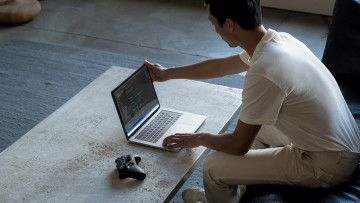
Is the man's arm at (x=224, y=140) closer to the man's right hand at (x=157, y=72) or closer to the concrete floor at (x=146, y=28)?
the man's right hand at (x=157, y=72)

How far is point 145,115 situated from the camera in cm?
217

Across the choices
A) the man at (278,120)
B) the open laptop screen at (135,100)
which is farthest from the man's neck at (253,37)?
the open laptop screen at (135,100)

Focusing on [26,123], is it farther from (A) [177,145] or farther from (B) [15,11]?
(B) [15,11]

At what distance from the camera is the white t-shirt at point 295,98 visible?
1.70m

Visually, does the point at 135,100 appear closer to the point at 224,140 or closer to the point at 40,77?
the point at 224,140

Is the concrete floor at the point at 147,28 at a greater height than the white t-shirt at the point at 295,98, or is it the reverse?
the white t-shirt at the point at 295,98

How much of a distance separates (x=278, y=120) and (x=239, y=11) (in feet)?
1.34

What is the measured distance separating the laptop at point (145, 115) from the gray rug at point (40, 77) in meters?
1.08

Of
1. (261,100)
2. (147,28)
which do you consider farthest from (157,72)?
(147,28)

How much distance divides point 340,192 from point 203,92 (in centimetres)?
82

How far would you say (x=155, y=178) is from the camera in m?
1.85

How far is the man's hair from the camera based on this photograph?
5.67ft

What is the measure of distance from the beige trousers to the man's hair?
49 centimetres

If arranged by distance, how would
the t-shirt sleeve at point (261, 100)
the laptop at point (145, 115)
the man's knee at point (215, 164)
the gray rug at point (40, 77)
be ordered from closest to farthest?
the t-shirt sleeve at point (261, 100), the man's knee at point (215, 164), the laptop at point (145, 115), the gray rug at point (40, 77)
